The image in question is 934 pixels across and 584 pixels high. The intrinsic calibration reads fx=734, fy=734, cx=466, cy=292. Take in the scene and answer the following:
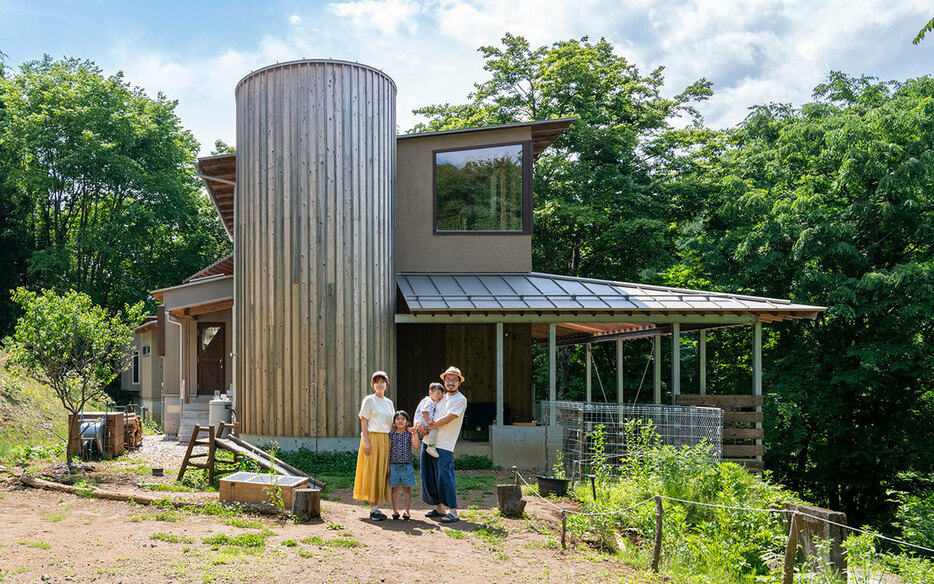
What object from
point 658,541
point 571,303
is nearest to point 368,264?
point 571,303

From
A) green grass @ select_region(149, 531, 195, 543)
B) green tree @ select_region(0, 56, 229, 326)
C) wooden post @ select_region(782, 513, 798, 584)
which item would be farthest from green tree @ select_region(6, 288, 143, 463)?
green tree @ select_region(0, 56, 229, 326)

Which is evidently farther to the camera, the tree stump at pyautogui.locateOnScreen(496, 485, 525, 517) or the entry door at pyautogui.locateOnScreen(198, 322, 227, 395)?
the entry door at pyautogui.locateOnScreen(198, 322, 227, 395)

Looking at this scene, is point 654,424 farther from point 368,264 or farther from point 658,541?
point 368,264

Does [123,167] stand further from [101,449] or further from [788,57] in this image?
[788,57]

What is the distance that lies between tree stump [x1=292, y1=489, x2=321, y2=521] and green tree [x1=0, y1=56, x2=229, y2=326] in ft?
80.7

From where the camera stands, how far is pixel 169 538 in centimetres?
672

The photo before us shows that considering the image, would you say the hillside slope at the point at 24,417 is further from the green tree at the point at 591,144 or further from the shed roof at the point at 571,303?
the green tree at the point at 591,144

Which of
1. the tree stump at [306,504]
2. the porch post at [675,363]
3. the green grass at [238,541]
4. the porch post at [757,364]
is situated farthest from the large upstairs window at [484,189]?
the green grass at [238,541]

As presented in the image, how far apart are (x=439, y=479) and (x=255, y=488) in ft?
6.67

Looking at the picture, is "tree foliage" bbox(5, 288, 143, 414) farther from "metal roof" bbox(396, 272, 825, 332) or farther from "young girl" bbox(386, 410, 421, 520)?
"young girl" bbox(386, 410, 421, 520)

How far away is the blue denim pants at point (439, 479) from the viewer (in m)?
8.01

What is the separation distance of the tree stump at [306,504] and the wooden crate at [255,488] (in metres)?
0.28

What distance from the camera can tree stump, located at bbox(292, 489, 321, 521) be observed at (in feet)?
25.2

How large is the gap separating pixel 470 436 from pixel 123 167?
846 inches
